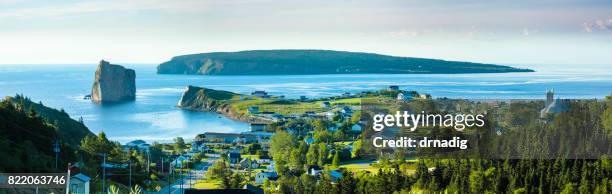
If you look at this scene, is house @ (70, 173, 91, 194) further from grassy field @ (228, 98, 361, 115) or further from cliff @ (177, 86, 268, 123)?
cliff @ (177, 86, 268, 123)

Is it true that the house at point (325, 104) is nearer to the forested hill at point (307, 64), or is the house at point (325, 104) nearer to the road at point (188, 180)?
the road at point (188, 180)

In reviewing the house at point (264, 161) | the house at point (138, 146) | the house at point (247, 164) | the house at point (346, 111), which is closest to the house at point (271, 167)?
the house at point (247, 164)

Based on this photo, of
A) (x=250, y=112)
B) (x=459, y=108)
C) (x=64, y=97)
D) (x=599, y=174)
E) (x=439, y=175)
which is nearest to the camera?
(x=599, y=174)

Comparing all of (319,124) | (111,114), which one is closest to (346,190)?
(319,124)

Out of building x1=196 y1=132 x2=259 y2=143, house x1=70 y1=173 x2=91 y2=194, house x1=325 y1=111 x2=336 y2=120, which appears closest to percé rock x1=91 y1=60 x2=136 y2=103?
house x1=325 y1=111 x2=336 y2=120

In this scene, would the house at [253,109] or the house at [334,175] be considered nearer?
the house at [334,175]

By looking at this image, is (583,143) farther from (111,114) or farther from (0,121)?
(111,114)
